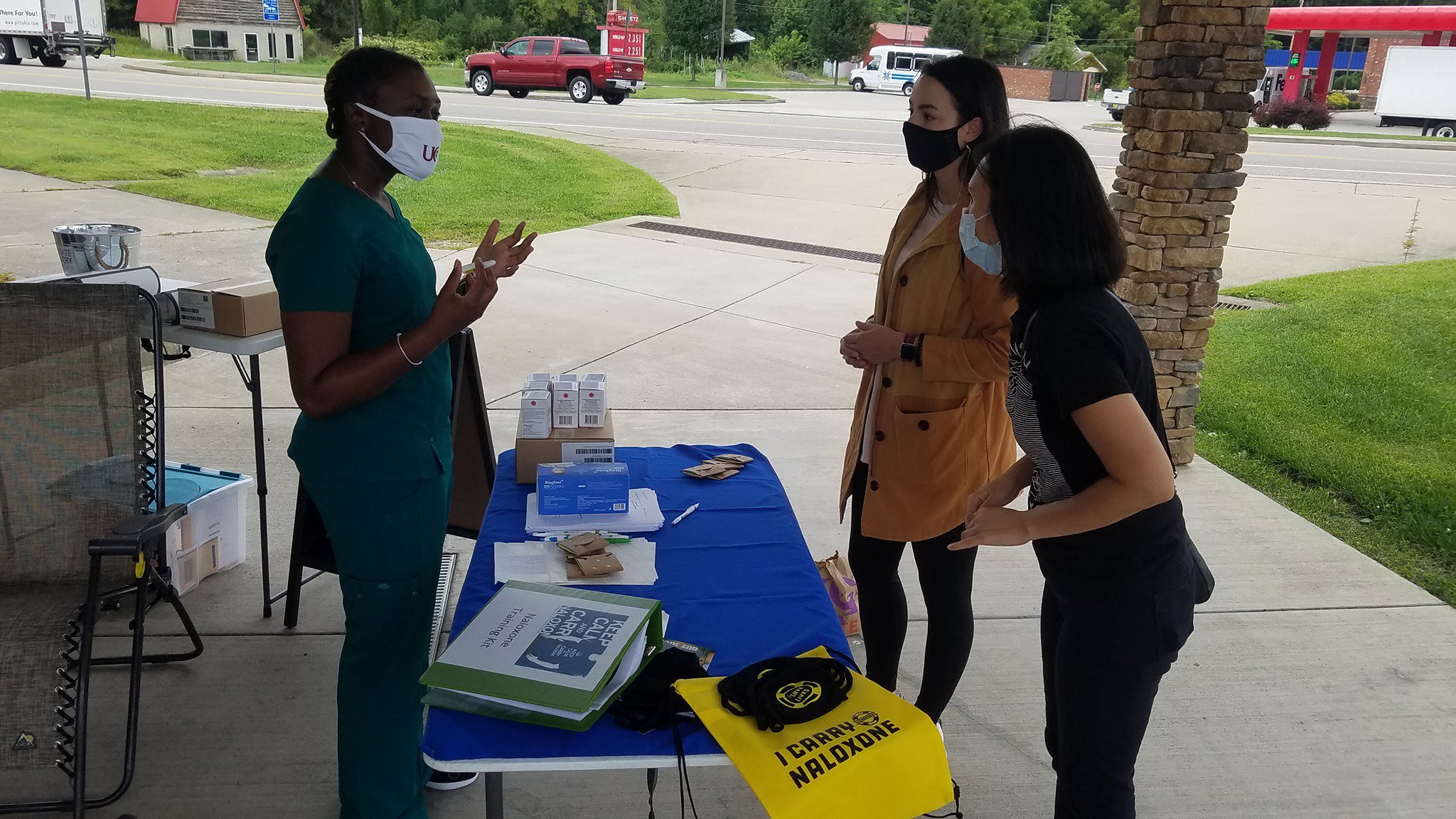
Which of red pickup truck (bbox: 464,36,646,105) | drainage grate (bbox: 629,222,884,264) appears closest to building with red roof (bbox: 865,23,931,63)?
red pickup truck (bbox: 464,36,646,105)

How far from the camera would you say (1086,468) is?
188 cm

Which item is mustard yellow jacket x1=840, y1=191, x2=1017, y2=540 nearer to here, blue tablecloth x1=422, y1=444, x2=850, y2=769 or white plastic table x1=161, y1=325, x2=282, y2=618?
blue tablecloth x1=422, y1=444, x2=850, y2=769

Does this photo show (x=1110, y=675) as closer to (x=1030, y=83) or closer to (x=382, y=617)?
(x=382, y=617)

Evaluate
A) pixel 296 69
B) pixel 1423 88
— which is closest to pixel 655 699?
pixel 1423 88

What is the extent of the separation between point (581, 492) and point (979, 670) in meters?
1.70

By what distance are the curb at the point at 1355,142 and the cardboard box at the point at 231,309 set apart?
24.2 metres

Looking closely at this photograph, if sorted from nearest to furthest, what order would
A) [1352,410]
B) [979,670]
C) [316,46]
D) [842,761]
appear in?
[842,761] < [979,670] < [1352,410] < [316,46]

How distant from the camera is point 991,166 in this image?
196 cm

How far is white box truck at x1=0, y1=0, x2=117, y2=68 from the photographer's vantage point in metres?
29.4

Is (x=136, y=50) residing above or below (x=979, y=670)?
above

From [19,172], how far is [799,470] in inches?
492

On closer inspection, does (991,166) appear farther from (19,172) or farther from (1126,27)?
(1126,27)

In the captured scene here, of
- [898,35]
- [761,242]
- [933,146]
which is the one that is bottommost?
[761,242]

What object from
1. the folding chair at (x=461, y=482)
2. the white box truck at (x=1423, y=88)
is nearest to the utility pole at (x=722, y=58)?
the white box truck at (x=1423, y=88)
